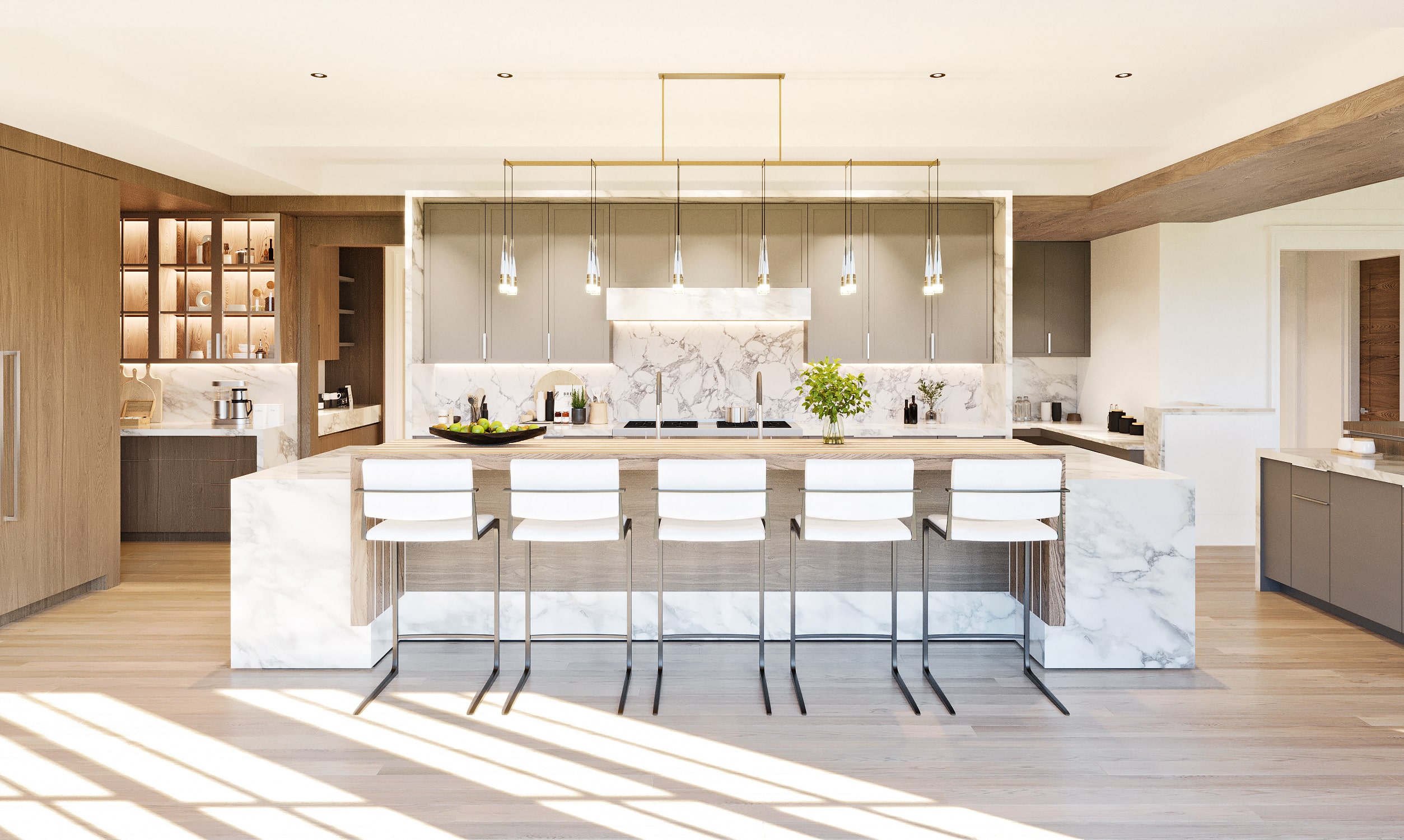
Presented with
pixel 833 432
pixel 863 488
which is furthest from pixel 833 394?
pixel 863 488

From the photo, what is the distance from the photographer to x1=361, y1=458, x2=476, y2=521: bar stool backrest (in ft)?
11.9

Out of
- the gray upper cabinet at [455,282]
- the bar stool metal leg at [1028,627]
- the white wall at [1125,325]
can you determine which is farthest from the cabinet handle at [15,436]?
the white wall at [1125,325]

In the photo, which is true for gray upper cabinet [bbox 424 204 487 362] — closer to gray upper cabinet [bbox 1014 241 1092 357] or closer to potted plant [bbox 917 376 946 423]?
potted plant [bbox 917 376 946 423]

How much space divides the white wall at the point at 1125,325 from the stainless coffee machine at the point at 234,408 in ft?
22.1

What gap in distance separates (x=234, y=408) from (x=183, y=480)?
64 centimetres

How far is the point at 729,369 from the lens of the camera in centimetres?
709

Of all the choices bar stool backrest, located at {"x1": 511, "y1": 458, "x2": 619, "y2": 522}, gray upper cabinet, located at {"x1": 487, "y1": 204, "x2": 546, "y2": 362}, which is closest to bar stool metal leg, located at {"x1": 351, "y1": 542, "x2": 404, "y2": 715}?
bar stool backrest, located at {"x1": 511, "y1": 458, "x2": 619, "y2": 522}

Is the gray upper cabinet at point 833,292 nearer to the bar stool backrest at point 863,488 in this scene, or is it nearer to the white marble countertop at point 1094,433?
the white marble countertop at point 1094,433

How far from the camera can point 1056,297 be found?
780 cm

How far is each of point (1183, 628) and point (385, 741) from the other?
132 inches

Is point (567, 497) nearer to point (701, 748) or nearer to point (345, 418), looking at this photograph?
point (701, 748)

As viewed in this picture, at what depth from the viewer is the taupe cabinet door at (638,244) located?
258 inches

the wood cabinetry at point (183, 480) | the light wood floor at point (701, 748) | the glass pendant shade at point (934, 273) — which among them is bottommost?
the light wood floor at point (701, 748)

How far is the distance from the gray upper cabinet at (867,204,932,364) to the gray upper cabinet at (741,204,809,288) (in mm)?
498
